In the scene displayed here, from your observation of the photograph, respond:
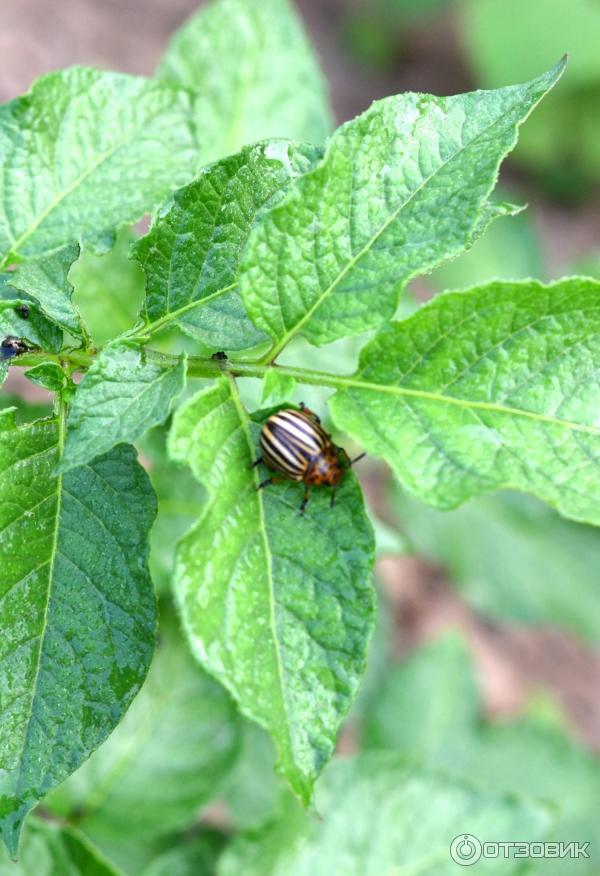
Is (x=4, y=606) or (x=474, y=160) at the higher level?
(x=474, y=160)

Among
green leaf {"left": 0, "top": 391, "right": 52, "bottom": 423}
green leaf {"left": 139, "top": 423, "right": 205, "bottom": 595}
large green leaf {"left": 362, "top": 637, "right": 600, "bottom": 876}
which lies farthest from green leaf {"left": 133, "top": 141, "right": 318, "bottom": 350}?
large green leaf {"left": 362, "top": 637, "right": 600, "bottom": 876}

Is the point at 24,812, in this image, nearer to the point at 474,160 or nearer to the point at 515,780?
the point at 474,160

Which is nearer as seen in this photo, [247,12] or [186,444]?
[186,444]

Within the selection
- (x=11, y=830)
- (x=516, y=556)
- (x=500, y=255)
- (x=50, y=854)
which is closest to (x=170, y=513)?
(x=50, y=854)

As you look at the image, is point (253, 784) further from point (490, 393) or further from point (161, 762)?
point (490, 393)

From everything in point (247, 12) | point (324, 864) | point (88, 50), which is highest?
point (88, 50)

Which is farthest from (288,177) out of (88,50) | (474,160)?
(88,50)

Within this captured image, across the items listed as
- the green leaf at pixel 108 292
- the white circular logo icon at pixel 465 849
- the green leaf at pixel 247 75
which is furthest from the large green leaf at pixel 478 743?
the green leaf at pixel 247 75
